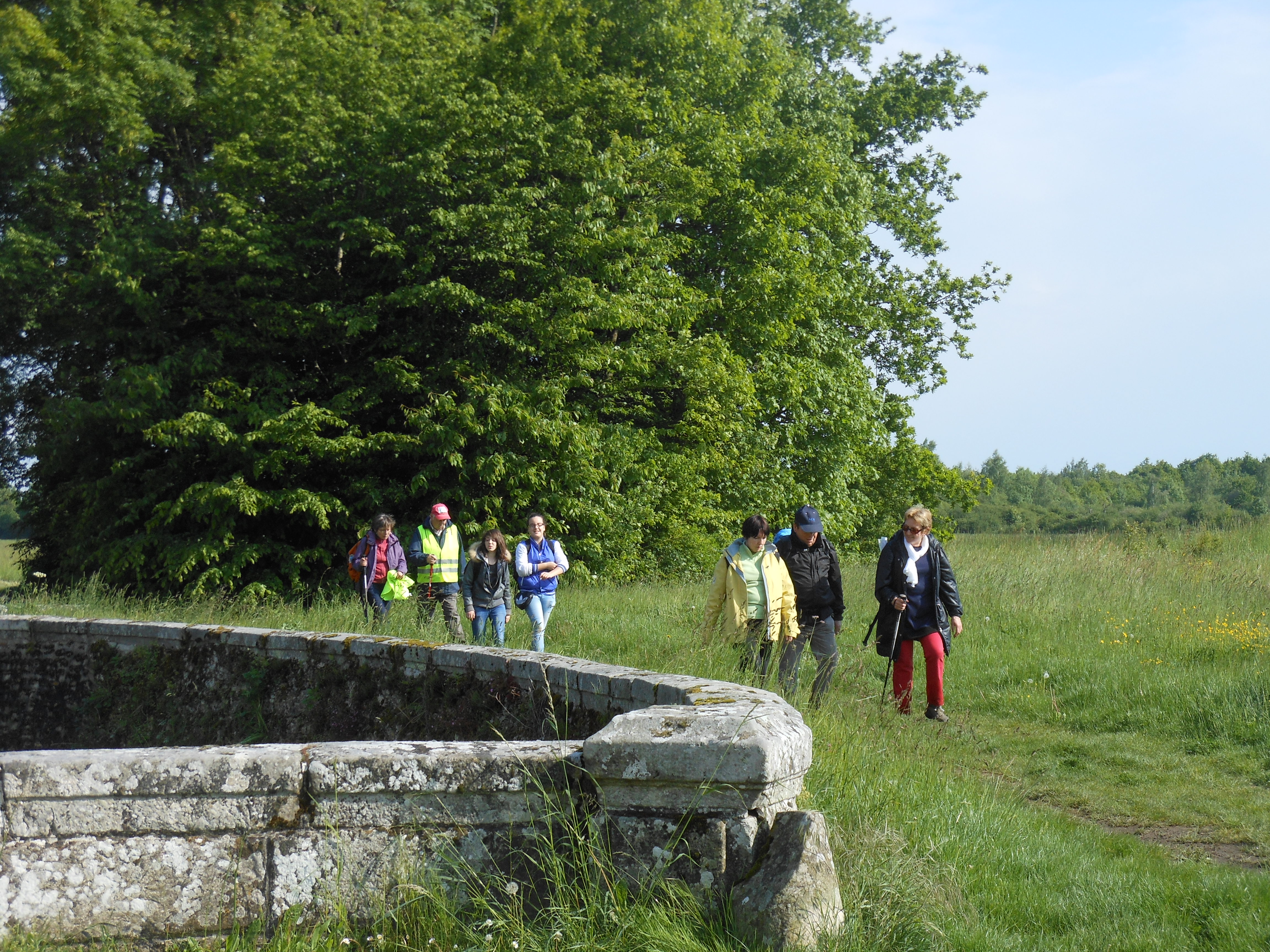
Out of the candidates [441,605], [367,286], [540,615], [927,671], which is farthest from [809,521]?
[367,286]

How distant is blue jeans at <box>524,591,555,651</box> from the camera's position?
9.32 m

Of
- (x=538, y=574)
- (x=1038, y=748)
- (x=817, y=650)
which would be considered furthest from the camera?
(x=538, y=574)

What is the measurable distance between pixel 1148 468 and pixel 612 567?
8816 centimetres

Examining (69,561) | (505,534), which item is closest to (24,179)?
(69,561)

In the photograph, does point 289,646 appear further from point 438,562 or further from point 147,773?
point 147,773

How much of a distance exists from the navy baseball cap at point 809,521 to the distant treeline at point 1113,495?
108ft

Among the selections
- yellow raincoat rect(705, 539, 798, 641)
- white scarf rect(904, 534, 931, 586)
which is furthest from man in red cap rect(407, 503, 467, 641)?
white scarf rect(904, 534, 931, 586)

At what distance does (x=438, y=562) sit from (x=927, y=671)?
207 inches

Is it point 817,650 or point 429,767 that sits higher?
point 429,767

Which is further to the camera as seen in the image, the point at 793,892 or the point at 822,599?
the point at 822,599

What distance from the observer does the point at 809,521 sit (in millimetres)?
7992

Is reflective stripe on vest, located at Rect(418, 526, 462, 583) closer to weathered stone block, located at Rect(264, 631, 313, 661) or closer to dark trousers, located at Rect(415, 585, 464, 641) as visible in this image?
dark trousers, located at Rect(415, 585, 464, 641)

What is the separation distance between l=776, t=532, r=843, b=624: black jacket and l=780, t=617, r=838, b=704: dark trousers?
0.23 ft

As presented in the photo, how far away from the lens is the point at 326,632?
7301mm
